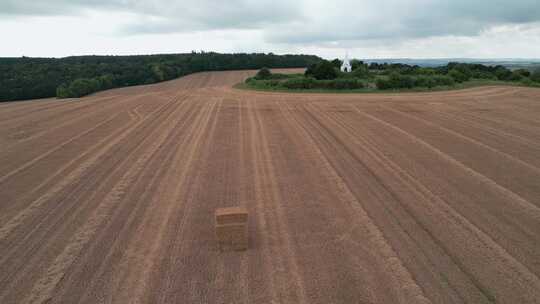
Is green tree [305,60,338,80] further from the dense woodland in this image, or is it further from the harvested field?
the harvested field

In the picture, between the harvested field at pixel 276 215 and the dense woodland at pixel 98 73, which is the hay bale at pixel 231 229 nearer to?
the harvested field at pixel 276 215

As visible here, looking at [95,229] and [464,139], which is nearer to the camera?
[95,229]

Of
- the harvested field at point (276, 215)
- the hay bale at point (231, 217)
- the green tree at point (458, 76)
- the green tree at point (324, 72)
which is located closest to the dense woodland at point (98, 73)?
the green tree at point (324, 72)

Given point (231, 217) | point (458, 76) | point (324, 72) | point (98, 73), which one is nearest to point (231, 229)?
point (231, 217)

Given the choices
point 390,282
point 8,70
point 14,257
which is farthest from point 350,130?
point 8,70

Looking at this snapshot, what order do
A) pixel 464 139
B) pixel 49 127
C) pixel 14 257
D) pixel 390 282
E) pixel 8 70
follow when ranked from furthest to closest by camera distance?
pixel 8 70
pixel 49 127
pixel 464 139
pixel 14 257
pixel 390 282

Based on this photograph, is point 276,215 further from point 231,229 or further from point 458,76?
point 458,76

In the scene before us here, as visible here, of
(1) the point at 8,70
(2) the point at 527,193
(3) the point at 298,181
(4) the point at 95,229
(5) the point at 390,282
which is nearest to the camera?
(5) the point at 390,282

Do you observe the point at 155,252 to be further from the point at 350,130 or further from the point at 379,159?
the point at 350,130
